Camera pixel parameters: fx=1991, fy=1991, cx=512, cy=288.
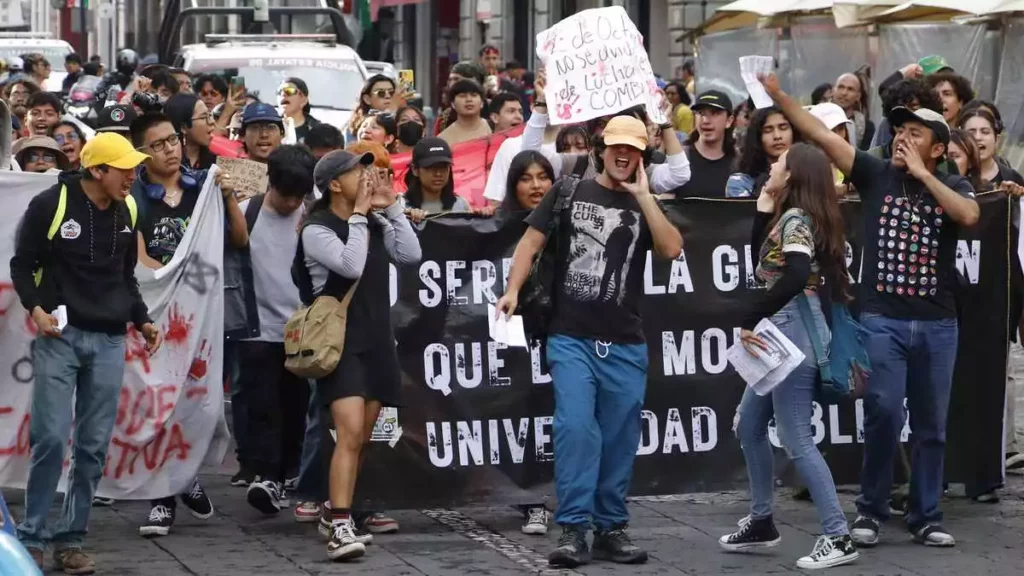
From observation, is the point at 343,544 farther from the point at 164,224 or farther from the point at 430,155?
the point at 430,155

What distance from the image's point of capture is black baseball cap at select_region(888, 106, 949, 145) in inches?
307

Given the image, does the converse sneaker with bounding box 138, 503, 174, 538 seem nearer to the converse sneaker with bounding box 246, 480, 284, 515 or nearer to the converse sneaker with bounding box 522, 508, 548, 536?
the converse sneaker with bounding box 246, 480, 284, 515

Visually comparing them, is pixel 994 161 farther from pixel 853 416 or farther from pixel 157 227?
pixel 157 227

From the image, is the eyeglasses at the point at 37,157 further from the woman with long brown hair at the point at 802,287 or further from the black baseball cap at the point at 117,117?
the woman with long brown hair at the point at 802,287

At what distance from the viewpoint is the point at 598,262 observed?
24.7 feet

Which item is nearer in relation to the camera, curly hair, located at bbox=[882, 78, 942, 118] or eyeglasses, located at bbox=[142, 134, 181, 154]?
eyeglasses, located at bbox=[142, 134, 181, 154]

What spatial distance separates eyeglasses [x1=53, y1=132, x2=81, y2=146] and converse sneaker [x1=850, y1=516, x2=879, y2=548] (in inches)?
199

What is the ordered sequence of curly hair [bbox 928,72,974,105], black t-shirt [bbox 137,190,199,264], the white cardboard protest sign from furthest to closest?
curly hair [bbox 928,72,974,105]
the white cardboard protest sign
black t-shirt [bbox 137,190,199,264]

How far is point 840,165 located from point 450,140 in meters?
5.17

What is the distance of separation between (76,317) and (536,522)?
2.15 m

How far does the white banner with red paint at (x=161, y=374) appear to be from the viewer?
8.34 m

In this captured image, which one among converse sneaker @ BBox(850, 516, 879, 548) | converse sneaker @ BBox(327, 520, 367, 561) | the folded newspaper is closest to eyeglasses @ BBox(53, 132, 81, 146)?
converse sneaker @ BBox(327, 520, 367, 561)

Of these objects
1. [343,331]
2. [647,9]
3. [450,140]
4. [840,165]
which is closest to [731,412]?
[840,165]

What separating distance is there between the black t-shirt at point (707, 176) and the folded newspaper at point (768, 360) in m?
2.35
